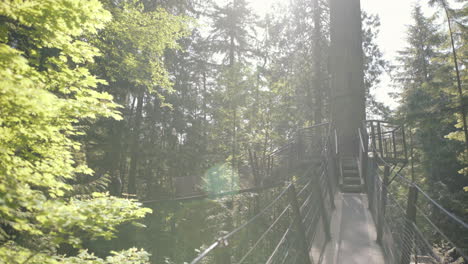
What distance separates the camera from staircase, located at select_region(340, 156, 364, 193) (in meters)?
8.70

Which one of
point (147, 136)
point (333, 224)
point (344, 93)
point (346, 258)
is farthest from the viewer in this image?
point (147, 136)

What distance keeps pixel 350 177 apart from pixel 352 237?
4.38 metres

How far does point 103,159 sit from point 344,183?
491 inches

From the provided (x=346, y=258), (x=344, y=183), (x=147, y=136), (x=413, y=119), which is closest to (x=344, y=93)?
(x=413, y=119)

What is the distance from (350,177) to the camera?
9.54 meters

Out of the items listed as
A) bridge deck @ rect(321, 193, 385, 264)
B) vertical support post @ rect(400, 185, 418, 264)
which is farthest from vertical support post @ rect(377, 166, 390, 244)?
vertical support post @ rect(400, 185, 418, 264)

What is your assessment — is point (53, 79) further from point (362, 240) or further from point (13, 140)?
point (362, 240)

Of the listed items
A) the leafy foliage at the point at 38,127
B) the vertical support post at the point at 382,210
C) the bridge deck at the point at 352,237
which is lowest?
the bridge deck at the point at 352,237

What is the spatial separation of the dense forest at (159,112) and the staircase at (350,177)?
97.5 inches

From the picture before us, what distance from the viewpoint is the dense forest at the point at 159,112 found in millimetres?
2541

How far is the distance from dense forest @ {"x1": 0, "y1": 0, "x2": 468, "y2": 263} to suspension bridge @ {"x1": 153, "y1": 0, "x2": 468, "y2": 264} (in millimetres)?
1074

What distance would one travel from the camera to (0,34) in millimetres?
2650

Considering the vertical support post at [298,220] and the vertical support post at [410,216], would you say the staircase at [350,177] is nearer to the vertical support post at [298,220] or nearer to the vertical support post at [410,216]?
the vertical support post at [410,216]

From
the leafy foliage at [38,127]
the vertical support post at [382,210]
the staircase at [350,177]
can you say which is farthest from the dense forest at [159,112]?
the vertical support post at [382,210]
